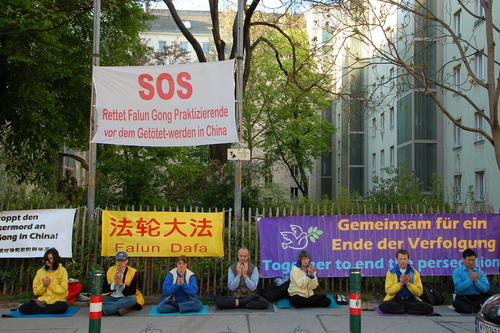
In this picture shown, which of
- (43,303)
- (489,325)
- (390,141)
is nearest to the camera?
(489,325)

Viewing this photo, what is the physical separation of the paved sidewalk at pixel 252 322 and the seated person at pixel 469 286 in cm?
19

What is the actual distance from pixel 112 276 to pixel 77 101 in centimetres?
1168

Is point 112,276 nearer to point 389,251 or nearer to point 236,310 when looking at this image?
point 236,310

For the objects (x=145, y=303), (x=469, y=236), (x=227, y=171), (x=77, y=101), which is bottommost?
(x=145, y=303)

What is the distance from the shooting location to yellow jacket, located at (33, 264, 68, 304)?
29.2ft

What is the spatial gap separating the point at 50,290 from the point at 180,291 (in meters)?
2.17

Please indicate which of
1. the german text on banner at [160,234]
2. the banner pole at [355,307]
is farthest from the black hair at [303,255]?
the banner pole at [355,307]

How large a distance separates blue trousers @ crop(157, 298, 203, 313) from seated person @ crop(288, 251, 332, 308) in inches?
65.8

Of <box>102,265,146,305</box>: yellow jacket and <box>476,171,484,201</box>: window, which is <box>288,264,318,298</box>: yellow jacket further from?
<box>476,171,484,201</box>: window

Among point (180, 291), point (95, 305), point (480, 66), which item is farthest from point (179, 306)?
point (480, 66)

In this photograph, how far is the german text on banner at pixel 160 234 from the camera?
10.1m

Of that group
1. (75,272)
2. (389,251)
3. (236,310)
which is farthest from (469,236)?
(75,272)

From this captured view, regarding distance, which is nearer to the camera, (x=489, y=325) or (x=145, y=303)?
(x=489, y=325)

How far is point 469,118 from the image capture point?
80.4 feet
